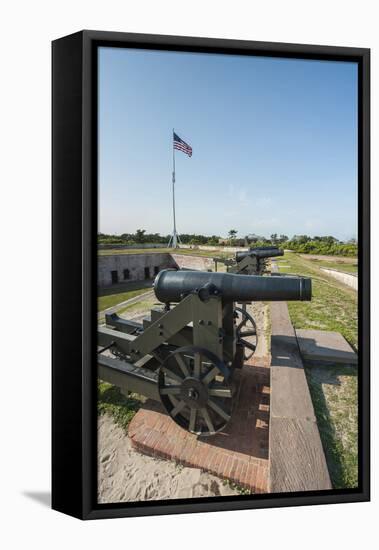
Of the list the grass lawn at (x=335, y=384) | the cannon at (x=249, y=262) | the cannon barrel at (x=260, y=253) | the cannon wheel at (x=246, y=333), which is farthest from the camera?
the cannon at (x=249, y=262)

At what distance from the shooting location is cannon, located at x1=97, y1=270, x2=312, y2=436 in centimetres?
306

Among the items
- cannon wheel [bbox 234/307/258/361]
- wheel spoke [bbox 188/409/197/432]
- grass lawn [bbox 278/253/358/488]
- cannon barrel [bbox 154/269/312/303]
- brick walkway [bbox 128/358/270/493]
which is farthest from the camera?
cannon wheel [bbox 234/307/258/361]

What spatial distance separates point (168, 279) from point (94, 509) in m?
2.00

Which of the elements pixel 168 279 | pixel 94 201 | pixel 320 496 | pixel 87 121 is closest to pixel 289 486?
pixel 320 496

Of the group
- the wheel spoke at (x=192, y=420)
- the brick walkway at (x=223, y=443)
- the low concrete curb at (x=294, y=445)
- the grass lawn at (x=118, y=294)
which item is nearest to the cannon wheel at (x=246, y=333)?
the brick walkway at (x=223, y=443)

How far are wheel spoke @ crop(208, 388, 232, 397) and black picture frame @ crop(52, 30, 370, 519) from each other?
778 mm

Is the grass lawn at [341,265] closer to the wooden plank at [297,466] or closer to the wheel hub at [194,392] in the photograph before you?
the wooden plank at [297,466]

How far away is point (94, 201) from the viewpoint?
8.09 ft

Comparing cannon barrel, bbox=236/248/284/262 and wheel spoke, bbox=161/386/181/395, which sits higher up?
cannon barrel, bbox=236/248/284/262

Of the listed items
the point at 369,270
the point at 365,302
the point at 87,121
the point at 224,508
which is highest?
the point at 87,121

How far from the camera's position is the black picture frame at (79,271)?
244 cm

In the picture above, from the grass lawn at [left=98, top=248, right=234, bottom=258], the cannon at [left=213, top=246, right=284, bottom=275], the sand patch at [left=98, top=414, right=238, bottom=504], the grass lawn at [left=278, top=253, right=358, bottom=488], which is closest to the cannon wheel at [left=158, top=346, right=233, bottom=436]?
the sand patch at [left=98, top=414, right=238, bottom=504]

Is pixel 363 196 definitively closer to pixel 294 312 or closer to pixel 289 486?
pixel 289 486

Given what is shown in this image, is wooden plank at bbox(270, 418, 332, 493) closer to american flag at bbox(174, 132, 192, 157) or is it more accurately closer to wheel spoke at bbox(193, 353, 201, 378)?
wheel spoke at bbox(193, 353, 201, 378)
